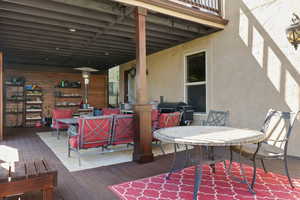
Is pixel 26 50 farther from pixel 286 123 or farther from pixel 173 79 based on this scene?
pixel 286 123

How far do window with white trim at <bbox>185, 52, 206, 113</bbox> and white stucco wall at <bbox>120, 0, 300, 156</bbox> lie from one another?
252mm

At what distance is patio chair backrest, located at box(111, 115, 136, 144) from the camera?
12.2 ft

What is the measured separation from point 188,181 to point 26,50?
278 inches

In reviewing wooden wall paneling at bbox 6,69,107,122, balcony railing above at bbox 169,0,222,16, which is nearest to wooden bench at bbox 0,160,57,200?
balcony railing above at bbox 169,0,222,16

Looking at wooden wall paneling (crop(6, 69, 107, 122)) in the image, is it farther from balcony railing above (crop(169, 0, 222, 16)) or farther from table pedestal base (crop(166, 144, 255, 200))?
table pedestal base (crop(166, 144, 255, 200))

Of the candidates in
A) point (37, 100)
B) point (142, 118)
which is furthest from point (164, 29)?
point (37, 100)

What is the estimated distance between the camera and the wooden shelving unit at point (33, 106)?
8734 millimetres

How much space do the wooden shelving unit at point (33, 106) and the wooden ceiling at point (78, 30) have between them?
1681mm

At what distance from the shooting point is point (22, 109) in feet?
28.4

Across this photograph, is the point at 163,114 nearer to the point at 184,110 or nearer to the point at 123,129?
the point at 123,129

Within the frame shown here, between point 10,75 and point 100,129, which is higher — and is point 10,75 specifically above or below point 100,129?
above

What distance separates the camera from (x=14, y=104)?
8523mm

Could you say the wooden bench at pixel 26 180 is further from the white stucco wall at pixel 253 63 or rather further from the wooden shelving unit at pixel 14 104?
the wooden shelving unit at pixel 14 104

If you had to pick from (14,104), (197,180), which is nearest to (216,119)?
(197,180)
